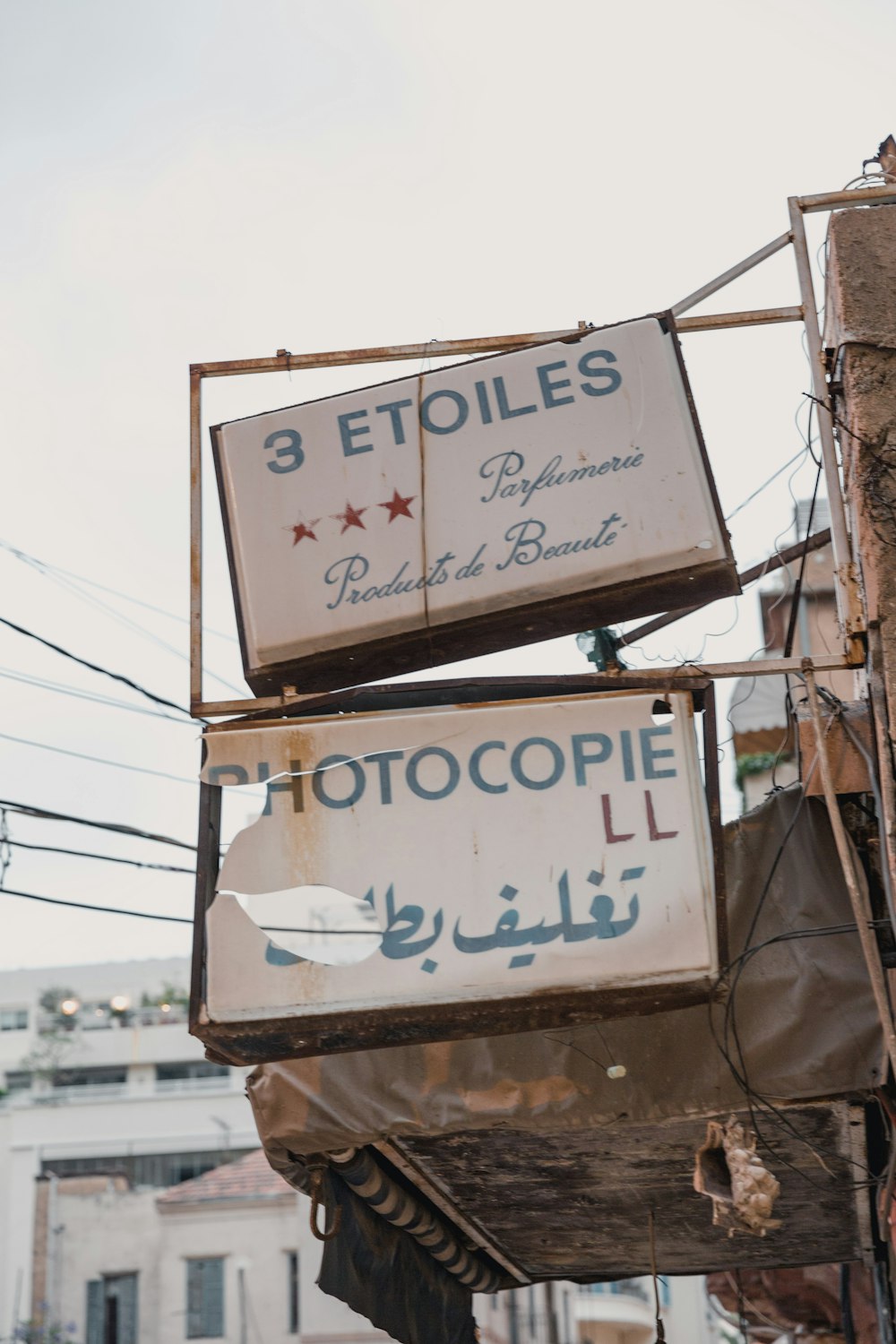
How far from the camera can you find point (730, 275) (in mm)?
4754

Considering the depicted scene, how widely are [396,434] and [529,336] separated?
0.57m

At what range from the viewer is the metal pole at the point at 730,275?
473 centimetres

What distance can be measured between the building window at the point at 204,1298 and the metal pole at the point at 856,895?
27582 millimetres

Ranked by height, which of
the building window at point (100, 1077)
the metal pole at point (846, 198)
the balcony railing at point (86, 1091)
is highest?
the building window at point (100, 1077)

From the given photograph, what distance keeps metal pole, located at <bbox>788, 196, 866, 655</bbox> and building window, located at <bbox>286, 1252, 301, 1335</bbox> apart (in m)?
27.2

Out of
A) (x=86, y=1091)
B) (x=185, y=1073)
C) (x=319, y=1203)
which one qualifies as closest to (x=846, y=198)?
(x=319, y=1203)

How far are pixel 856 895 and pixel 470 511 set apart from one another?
1687 millimetres

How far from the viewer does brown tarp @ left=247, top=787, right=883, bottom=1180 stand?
14.8 feet

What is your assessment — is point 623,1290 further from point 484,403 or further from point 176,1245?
point 484,403

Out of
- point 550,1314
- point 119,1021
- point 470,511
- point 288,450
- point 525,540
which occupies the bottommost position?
point 550,1314

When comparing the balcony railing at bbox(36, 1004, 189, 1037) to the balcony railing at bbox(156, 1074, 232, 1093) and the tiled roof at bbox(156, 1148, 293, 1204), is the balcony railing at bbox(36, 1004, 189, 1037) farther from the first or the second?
the tiled roof at bbox(156, 1148, 293, 1204)

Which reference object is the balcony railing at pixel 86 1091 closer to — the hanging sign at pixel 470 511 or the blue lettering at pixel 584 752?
the hanging sign at pixel 470 511

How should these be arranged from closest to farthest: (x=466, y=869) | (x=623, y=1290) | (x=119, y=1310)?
(x=466, y=869) < (x=119, y=1310) < (x=623, y=1290)

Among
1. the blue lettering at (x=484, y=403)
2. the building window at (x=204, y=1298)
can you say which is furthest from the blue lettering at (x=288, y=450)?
the building window at (x=204, y=1298)
